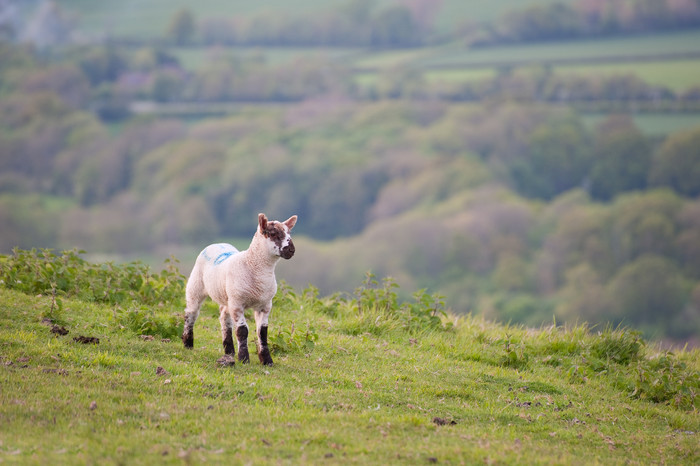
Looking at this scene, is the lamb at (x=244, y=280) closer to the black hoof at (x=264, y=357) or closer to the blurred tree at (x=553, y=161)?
the black hoof at (x=264, y=357)

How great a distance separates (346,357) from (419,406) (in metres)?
2.31

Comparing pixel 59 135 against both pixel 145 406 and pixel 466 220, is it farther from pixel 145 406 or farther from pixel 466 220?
pixel 145 406

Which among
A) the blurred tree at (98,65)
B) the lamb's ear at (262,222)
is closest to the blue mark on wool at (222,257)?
the lamb's ear at (262,222)

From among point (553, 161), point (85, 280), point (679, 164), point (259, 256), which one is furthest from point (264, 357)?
point (553, 161)

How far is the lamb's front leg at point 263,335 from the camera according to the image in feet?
35.4

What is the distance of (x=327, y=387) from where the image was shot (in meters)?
10.3

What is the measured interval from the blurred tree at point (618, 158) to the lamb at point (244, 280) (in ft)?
451

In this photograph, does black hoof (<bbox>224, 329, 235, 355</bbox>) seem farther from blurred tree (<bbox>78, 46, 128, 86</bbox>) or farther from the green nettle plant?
blurred tree (<bbox>78, 46, 128, 86</bbox>)

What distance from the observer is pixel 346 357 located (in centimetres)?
1204

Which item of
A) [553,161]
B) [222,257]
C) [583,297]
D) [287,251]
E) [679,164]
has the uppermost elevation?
[553,161]

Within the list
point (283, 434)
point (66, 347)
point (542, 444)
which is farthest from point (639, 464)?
point (66, 347)

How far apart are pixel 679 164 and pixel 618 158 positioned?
11365 mm

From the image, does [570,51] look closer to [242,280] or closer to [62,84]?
[62,84]

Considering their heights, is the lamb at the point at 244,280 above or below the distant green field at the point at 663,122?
below
